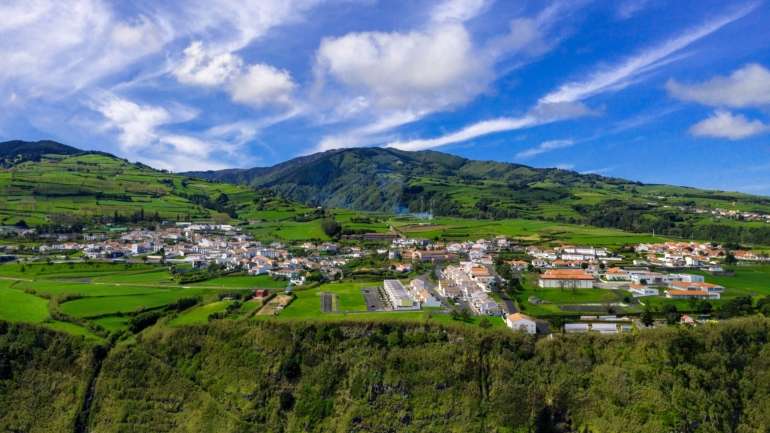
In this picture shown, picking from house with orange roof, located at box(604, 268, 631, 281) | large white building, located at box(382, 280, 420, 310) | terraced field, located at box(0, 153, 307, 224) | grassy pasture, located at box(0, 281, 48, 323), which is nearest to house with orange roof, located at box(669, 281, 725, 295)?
house with orange roof, located at box(604, 268, 631, 281)

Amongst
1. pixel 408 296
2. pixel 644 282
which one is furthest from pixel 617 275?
pixel 408 296

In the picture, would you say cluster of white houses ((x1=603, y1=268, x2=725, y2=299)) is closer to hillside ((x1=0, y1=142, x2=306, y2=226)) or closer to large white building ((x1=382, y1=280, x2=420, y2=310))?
large white building ((x1=382, y1=280, x2=420, y2=310))

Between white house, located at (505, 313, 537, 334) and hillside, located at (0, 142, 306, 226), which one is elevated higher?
hillside, located at (0, 142, 306, 226)

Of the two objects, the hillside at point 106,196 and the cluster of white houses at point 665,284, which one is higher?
the hillside at point 106,196

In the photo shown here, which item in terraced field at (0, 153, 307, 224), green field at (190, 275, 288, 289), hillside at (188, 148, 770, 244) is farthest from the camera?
hillside at (188, 148, 770, 244)

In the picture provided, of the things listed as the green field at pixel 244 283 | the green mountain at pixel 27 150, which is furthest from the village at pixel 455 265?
the green mountain at pixel 27 150

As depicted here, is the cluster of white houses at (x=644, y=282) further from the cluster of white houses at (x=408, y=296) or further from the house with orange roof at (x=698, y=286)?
the cluster of white houses at (x=408, y=296)
